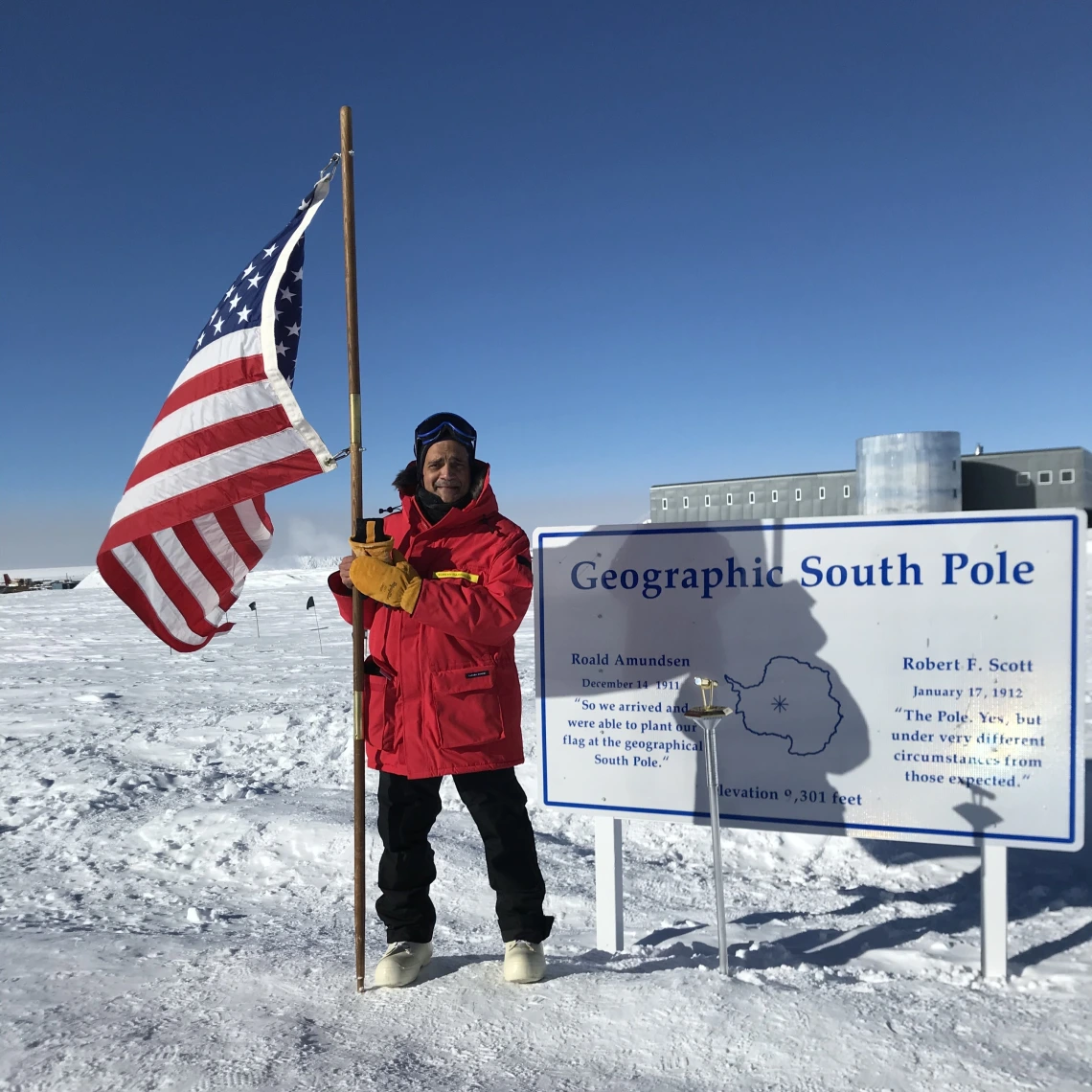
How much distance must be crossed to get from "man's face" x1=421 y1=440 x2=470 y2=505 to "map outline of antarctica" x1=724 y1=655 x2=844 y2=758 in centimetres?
139

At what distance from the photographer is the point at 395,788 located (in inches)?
114

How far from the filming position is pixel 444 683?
2.76 meters

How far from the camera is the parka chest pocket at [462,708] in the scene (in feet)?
9.02

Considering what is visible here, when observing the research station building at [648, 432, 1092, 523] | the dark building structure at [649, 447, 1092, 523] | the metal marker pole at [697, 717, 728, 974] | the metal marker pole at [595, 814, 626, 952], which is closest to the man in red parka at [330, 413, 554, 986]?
the metal marker pole at [595, 814, 626, 952]

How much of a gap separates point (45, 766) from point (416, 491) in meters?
4.54

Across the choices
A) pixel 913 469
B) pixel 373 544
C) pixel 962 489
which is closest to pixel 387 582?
pixel 373 544

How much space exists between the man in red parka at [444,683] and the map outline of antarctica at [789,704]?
3.25 feet

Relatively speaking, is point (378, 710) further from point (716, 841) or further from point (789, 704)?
point (789, 704)

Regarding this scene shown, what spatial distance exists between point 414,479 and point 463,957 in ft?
6.48

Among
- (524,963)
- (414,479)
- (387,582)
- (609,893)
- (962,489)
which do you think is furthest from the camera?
(962,489)

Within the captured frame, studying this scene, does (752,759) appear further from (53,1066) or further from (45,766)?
(45,766)

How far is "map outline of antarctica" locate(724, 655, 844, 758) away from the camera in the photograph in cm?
306

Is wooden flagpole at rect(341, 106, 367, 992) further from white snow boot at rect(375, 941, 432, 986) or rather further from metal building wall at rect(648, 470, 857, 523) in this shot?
metal building wall at rect(648, 470, 857, 523)

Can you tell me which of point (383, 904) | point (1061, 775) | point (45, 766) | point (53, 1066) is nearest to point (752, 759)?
point (1061, 775)
